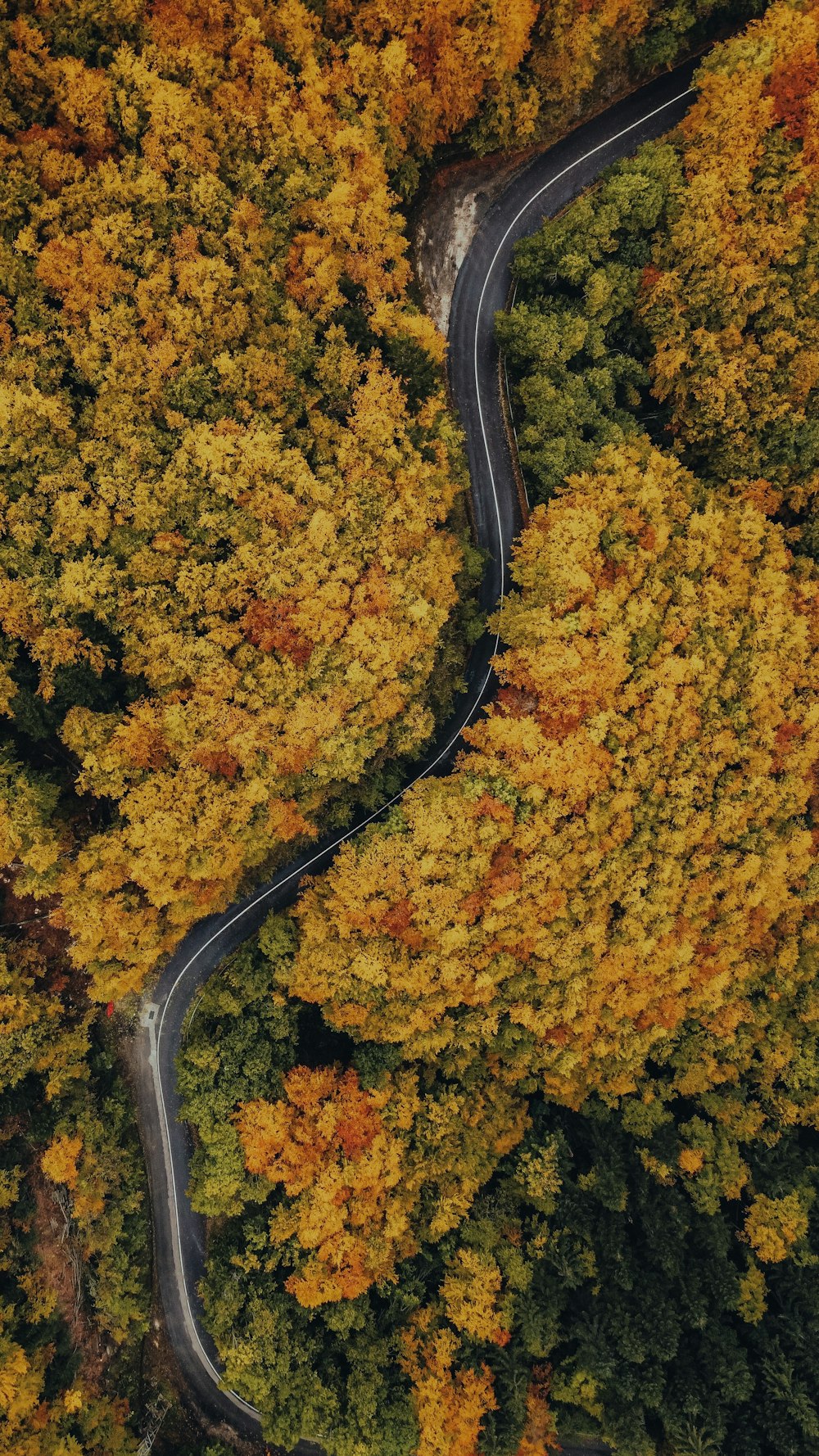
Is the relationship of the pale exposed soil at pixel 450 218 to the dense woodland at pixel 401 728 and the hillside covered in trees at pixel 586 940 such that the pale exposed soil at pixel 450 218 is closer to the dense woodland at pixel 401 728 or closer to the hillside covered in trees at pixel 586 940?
the dense woodland at pixel 401 728

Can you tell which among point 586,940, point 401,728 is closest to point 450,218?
point 401,728

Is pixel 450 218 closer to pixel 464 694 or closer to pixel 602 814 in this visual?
pixel 464 694

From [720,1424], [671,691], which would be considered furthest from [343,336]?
[720,1424]

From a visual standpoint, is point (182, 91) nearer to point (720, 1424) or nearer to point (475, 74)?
point (475, 74)

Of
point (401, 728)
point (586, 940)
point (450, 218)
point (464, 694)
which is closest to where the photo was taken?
point (401, 728)

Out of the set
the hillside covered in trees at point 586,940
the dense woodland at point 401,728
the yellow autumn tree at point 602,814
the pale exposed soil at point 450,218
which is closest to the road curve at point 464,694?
the pale exposed soil at point 450,218
